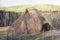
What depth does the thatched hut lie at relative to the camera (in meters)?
2.49

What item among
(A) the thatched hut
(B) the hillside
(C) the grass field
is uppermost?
(B) the hillside

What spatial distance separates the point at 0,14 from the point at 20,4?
39 centimetres

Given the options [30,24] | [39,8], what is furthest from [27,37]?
[39,8]

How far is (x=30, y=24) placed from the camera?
2504mm

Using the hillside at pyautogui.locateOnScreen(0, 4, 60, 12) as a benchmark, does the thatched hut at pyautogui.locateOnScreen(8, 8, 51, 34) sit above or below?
below

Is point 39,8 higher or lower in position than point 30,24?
higher

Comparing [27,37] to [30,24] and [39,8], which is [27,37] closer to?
[30,24]

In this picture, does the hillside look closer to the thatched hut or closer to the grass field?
the thatched hut

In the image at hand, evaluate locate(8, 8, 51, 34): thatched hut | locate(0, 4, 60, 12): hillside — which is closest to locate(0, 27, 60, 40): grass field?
locate(8, 8, 51, 34): thatched hut

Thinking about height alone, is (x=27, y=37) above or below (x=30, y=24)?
below

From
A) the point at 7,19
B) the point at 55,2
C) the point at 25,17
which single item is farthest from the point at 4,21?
the point at 55,2

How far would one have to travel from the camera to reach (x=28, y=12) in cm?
252

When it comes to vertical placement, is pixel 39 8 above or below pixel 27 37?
above

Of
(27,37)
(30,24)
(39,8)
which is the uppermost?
(39,8)
